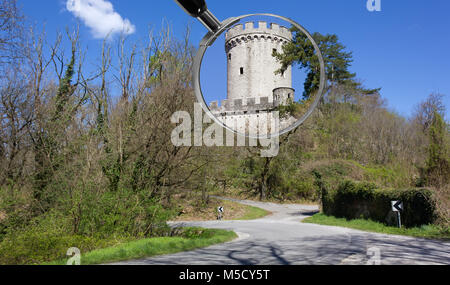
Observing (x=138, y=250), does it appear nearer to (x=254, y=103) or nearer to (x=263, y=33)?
(x=254, y=103)

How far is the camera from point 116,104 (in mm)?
12039

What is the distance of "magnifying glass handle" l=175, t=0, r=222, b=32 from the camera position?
1.25 meters

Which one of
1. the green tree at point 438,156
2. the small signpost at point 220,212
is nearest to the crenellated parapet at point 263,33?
the green tree at point 438,156

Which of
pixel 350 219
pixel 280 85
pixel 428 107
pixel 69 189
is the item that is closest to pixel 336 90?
pixel 428 107

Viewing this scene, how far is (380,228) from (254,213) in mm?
11282

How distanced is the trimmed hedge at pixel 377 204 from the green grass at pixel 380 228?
15.9 inches

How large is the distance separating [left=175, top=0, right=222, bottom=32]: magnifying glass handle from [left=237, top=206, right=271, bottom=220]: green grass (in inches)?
904

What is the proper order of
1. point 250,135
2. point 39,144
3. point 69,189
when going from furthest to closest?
point 39,144 < point 69,189 < point 250,135

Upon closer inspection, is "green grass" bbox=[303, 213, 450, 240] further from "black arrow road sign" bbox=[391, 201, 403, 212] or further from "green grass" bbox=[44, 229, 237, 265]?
"green grass" bbox=[44, 229, 237, 265]

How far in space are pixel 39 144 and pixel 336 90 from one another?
26.0 meters

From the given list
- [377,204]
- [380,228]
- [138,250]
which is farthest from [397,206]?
[138,250]

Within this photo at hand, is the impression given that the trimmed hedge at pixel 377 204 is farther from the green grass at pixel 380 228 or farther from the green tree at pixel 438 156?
the green tree at pixel 438 156

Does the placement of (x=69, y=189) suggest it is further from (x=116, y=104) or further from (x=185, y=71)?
(x=185, y=71)

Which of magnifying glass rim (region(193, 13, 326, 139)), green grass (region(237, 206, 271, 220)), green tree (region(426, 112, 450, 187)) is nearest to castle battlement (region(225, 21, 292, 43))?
magnifying glass rim (region(193, 13, 326, 139))
